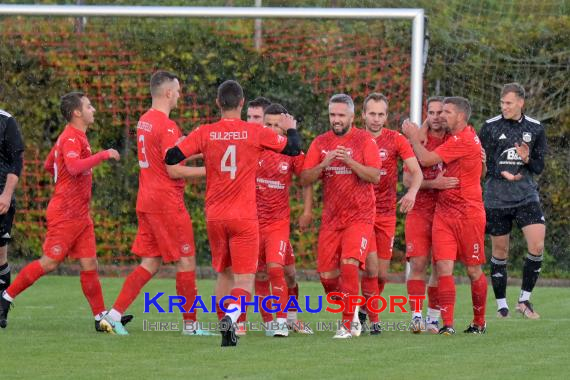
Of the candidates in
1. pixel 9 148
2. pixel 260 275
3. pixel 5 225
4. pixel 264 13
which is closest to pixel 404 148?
pixel 260 275

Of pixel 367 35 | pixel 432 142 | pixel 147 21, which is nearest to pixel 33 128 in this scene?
pixel 147 21

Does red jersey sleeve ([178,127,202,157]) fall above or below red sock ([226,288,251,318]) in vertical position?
above

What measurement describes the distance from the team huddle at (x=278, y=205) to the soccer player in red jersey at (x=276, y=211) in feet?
0.04

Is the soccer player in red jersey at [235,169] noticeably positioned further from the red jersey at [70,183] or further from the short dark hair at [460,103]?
the short dark hair at [460,103]

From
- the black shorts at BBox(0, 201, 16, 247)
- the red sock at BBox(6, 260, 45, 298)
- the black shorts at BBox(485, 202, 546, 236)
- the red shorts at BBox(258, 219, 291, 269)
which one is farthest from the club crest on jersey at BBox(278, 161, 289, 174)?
the black shorts at BBox(485, 202, 546, 236)

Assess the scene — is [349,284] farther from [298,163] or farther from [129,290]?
[129,290]

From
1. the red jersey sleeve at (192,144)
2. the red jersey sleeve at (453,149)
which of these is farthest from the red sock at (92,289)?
the red jersey sleeve at (453,149)

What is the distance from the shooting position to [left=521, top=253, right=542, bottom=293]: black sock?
1309 centimetres

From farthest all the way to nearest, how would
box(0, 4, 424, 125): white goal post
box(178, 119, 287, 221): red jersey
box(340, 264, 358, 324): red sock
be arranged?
1. box(0, 4, 424, 125): white goal post
2. box(340, 264, 358, 324): red sock
3. box(178, 119, 287, 221): red jersey

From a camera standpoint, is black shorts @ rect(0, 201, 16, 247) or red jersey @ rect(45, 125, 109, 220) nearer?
red jersey @ rect(45, 125, 109, 220)

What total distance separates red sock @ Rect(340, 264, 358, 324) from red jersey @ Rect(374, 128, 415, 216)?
3.79ft

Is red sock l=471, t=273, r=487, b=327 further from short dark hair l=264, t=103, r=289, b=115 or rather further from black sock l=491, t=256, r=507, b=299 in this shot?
short dark hair l=264, t=103, r=289, b=115

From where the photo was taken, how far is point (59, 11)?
49.3ft

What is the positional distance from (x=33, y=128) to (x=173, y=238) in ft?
22.9
